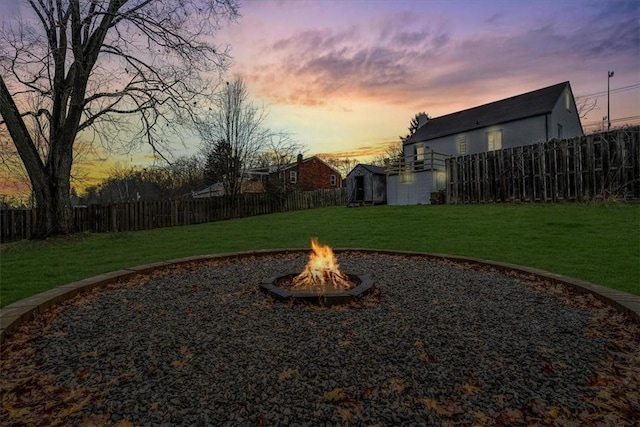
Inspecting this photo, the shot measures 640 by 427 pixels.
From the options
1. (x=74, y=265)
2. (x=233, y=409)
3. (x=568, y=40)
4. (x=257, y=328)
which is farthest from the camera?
(x=568, y=40)

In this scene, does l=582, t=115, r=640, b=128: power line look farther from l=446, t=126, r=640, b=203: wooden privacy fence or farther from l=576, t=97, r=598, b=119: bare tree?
l=446, t=126, r=640, b=203: wooden privacy fence

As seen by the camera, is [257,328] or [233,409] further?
[257,328]

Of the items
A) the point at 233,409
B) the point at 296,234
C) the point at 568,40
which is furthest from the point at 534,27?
the point at 233,409

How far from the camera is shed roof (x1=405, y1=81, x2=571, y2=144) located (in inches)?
856

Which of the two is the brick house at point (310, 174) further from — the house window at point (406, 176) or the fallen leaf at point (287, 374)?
the fallen leaf at point (287, 374)

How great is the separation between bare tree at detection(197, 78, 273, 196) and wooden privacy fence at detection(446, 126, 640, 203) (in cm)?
1420

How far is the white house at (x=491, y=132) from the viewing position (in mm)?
21078

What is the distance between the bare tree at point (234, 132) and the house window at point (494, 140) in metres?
16.6

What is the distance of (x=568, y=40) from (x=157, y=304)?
56.4 ft

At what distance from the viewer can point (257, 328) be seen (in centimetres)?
346

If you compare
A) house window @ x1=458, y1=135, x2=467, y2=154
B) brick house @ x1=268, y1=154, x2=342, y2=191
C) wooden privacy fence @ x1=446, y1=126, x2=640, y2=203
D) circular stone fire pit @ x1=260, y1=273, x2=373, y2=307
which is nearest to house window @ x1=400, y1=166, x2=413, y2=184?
wooden privacy fence @ x1=446, y1=126, x2=640, y2=203

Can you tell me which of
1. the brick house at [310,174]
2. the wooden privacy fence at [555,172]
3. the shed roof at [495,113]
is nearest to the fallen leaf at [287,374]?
the wooden privacy fence at [555,172]

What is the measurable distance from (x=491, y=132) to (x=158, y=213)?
22.7 metres

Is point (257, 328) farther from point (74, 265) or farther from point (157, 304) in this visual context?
point (74, 265)
